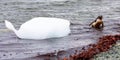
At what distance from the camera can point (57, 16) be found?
51.6 feet

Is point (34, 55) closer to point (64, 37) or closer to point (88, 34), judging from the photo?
point (64, 37)

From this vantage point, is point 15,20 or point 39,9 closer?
point 15,20

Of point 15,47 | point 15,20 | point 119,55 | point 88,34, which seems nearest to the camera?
point 119,55

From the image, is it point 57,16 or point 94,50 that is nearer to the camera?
point 94,50

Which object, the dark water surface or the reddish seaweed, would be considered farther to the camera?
the dark water surface

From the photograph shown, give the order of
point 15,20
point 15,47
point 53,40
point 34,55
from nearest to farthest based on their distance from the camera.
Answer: point 34,55
point 15,47
point 53,40
point 15,20

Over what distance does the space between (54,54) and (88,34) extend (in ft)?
9.24

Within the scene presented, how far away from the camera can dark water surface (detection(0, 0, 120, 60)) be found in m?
10.6

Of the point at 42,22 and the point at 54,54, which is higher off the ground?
the point at 42,22

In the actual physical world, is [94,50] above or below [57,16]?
below

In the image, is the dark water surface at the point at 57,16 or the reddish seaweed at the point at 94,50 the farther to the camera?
the dark water surface at the point at 57,16

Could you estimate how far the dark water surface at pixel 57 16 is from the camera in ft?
34.8

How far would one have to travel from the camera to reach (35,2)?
64.5 feet

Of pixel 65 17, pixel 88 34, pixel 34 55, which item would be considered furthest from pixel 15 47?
pixel 65 17
